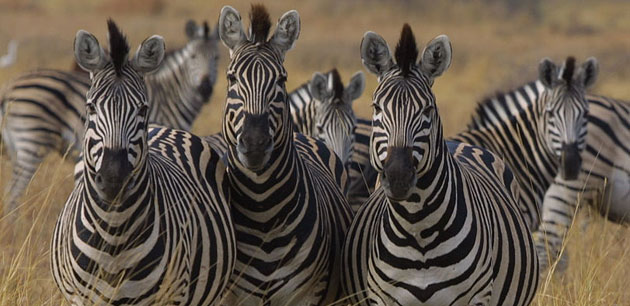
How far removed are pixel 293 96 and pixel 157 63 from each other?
5.32m

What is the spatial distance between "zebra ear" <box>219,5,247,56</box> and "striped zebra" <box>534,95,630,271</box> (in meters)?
4.59

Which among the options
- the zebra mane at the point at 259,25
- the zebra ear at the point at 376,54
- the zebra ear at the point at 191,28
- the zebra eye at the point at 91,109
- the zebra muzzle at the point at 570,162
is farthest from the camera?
the zebra ear at the point at 191,28

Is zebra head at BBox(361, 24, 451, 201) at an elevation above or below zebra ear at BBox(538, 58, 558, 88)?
below

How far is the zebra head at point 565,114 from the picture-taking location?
8086 millimetres

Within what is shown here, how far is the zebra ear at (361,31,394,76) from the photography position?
4820mm

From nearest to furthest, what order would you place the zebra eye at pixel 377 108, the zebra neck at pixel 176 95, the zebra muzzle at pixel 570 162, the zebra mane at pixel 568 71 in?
the zebra eye at pixel 377 108 < the zebra muzzle at pixel 570 162 < the zebra mane at pixel 568 71 < the zebra neck at pixel 176 95

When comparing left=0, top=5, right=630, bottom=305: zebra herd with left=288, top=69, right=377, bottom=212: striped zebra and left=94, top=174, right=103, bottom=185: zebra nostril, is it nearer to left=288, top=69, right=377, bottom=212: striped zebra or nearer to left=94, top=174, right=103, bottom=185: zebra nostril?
left=94, top=174, right=103, bottom=185: zebra nostril

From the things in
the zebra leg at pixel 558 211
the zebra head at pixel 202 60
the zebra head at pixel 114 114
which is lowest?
the zebra leg at pixel 558 211

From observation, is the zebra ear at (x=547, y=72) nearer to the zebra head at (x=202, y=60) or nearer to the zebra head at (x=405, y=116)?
the zebra head at (x=405, y=116)

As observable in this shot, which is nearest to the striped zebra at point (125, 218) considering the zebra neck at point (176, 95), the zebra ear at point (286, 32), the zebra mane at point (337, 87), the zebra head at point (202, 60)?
the zebra ear at point (286, 32)

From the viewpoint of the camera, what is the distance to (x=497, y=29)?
115ft

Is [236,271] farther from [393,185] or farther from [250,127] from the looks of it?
[393,185]

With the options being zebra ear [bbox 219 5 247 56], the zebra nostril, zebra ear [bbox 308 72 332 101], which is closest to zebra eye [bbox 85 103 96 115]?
the zebra nostril

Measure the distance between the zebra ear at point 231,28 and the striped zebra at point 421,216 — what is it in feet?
2.53
